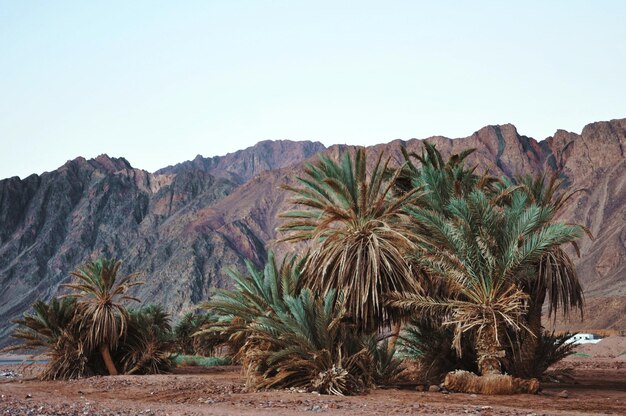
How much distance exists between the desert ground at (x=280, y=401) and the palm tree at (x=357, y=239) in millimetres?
2566

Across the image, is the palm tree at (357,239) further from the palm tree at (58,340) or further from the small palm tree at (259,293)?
the palm tree at (58,340)

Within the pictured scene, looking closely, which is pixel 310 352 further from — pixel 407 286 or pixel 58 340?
pixel 58 340

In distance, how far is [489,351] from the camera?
19.8m

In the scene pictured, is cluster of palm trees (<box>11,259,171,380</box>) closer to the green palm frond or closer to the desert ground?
the green palm frond

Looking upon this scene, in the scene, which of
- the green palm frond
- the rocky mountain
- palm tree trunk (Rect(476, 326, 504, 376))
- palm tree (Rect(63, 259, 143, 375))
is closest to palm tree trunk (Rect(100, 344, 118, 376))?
palm tree (Rect(63, 259, 143, 375))

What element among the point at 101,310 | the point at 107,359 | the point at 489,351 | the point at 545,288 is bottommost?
the point at 107,359

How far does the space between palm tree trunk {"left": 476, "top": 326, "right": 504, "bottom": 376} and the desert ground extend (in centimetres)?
100

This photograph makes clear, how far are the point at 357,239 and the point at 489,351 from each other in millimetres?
4502

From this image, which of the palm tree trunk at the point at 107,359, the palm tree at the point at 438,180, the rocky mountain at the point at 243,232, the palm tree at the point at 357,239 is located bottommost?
the palm tree trunk at the point at 107,359

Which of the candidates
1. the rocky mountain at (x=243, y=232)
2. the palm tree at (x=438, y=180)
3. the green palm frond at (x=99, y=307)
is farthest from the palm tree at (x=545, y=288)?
the rocky mountain at (x=243, y=232)

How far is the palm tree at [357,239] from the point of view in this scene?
2100 cm

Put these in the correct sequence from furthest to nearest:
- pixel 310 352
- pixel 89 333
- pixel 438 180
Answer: pixel 89 333 < pixel 438 180 < pixel 310 352

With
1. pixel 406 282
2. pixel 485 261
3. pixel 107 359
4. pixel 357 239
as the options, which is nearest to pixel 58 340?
pixel 107 359

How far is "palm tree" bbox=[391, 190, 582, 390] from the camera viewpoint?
1969 cm
